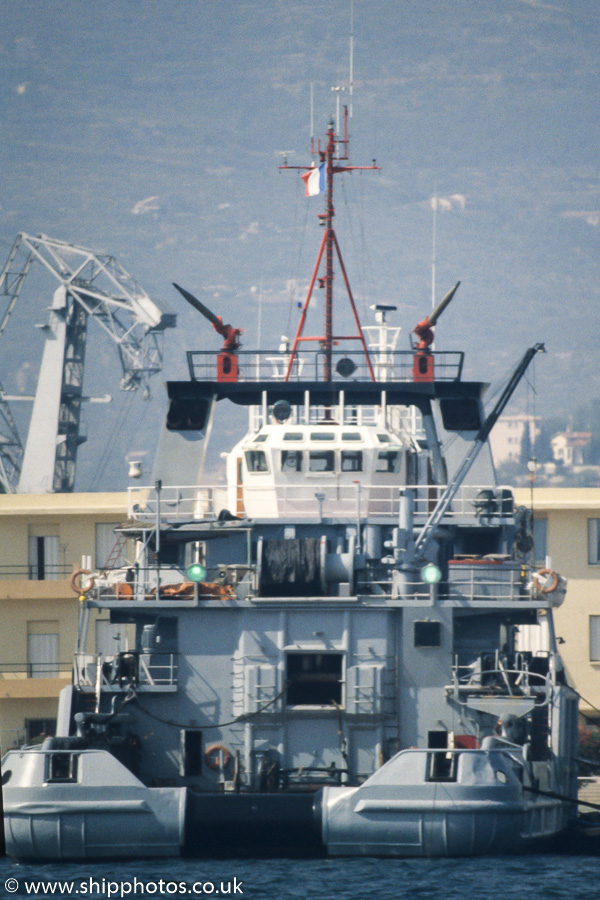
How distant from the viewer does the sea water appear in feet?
89.7

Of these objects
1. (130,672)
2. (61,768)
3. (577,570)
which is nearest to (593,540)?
(577,570)

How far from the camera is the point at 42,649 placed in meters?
56.0

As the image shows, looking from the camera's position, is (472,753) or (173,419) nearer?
(472,753)

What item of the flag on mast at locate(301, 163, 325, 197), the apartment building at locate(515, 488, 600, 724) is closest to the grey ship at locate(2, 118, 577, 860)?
the flag on mast at locate(301, 163, 325, 197)

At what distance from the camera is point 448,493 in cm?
3466

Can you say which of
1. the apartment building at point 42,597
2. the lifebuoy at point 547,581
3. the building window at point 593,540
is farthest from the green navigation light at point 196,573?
the building window at point 593,540

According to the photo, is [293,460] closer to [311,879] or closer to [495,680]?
[495,680]

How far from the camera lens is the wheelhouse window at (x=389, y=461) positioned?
37.4 meters

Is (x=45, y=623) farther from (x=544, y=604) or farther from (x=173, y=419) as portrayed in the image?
(x=544, y=604)

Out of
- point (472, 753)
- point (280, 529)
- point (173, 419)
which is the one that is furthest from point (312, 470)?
point (472, 753)

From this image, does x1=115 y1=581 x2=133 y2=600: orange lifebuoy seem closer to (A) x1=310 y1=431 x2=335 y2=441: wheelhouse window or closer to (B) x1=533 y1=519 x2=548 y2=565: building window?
(A) x1=310 y1=431 x2=335 y2=441: wheelhouse window

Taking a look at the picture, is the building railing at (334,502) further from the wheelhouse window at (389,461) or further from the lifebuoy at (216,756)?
the lifebuoy at (216,756)

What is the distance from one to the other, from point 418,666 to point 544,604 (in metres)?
2.99

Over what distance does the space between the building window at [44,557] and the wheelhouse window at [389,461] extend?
22.7 metres
